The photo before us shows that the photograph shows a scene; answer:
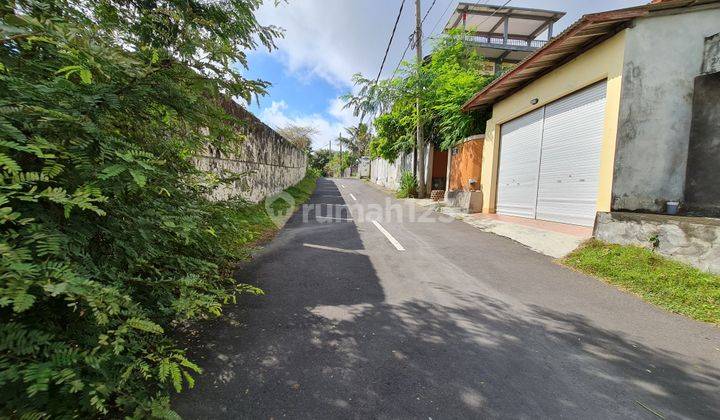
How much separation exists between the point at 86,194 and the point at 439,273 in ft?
13.9

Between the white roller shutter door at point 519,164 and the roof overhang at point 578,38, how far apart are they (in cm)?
106

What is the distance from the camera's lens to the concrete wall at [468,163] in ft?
38.4

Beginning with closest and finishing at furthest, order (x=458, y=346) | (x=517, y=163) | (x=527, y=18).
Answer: (x=458, y=346) → (x=517, y=163) → (x=527, y=18)

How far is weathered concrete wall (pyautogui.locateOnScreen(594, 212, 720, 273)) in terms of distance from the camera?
4.21 meters

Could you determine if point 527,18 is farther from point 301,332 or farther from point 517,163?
point 301,332

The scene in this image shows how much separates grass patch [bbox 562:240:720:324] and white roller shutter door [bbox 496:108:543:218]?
3403 mm

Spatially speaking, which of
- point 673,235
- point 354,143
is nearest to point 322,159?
point 354,143

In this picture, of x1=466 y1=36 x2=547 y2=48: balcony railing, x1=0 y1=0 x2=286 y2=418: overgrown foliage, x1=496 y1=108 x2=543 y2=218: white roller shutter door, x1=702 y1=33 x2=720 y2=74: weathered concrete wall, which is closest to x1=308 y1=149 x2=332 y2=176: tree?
x1=466 y1=36 x2=547 y2=48: balcony railing

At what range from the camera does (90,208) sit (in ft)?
4.62

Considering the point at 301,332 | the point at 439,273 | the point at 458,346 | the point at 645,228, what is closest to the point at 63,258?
the point at 301,332

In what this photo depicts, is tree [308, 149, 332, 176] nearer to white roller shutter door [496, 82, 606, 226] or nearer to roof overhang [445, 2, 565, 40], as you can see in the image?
roof overhang [445, 2, 565, 40]

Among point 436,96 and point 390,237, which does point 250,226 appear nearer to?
point 390,237

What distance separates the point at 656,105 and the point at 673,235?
269 cm

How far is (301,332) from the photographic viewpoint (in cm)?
281
